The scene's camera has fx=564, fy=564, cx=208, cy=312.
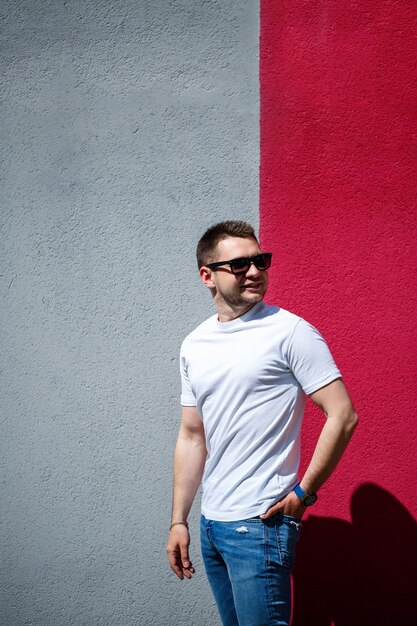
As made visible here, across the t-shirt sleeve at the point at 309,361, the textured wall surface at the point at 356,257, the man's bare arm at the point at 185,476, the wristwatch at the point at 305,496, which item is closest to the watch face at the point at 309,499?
the wristwatch at the point at 305,496

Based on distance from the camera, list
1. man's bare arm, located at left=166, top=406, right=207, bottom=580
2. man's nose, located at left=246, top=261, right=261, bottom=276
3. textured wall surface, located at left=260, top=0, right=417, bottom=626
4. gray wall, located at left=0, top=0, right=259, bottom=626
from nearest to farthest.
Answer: man's nose, located at left=246, top=261, right=261, bottom=276 → man's bare arm, located at left=166, top=406, right=207, bottom=580 → textured wall surface, located at left=260, top=0, right=417, bottom=626 → gray wall, located at left=0, top=0, right=259, bottom=626

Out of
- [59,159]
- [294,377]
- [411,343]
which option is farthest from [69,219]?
[411,343]

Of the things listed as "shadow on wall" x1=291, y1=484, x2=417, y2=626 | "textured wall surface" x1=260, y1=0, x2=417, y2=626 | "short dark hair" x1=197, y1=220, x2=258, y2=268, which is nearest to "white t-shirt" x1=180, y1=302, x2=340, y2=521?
"short dark hair" x1=197, y1=220, x2=258, y2=268

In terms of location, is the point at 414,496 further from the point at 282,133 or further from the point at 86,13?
the point at 86,13

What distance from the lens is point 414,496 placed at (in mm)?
2701

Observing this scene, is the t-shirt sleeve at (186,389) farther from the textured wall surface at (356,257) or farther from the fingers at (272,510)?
the textured wall surface at (356,257)

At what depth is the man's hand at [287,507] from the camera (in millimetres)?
1921

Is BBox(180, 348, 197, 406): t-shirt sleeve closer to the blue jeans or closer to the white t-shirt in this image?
the white t-shirt

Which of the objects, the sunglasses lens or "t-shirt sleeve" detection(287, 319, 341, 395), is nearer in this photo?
"t-shirt sleeve" detection(287, 319, 341, 395)

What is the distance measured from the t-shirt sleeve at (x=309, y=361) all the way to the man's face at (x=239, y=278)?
239mm

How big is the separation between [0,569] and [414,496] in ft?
7.07

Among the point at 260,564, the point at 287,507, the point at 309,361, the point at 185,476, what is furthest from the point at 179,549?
the point at 309,361

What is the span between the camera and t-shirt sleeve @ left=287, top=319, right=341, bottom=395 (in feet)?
6.27

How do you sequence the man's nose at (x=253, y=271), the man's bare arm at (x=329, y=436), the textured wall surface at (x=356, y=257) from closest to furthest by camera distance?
the man's bare arm at (x=329, y=436)
the man's nose at (x=253, y=271)
the textured wall surface at (x=356, y=257)
